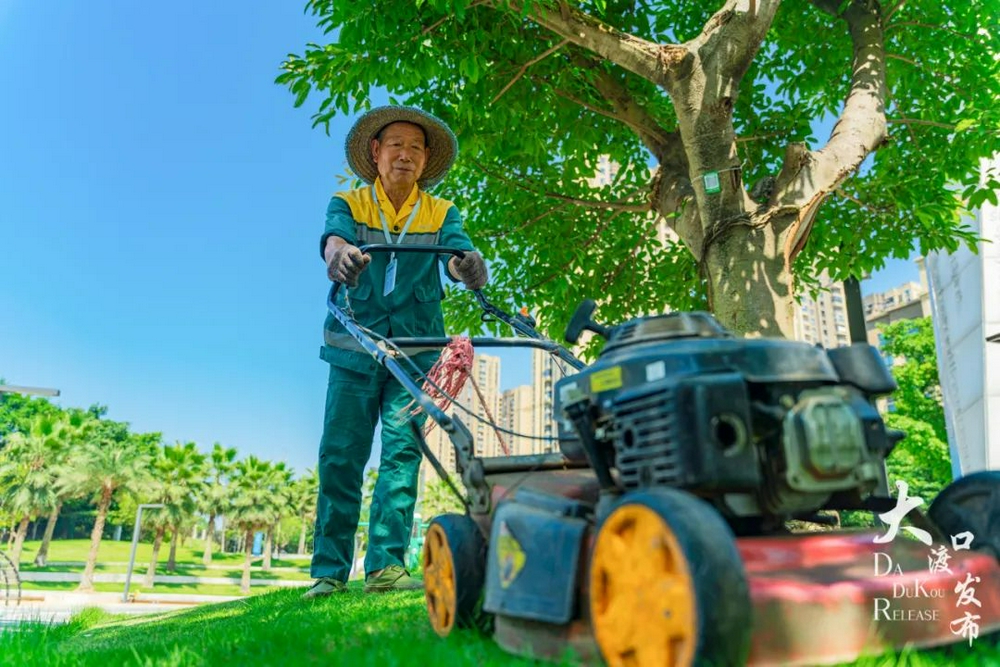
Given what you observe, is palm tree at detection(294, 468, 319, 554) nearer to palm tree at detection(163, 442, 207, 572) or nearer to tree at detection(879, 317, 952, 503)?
palm tree at detection(163, 442, 207, 572)

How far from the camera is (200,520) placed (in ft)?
222

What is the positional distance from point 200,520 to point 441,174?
71.0 meters

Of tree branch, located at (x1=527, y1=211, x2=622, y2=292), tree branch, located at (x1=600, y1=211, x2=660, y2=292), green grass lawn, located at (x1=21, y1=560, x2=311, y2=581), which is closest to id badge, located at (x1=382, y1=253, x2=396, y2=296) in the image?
tree branch, located at (x1=527, y1=211, x2=622, y2=292)

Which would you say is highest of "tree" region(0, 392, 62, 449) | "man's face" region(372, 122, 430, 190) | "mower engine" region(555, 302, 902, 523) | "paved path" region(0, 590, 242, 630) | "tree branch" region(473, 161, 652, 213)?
"tree" region(0, 392, 62, 449)

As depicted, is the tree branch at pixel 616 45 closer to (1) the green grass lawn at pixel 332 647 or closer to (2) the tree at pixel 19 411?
(1) the green grass lawn at pixel 332 647

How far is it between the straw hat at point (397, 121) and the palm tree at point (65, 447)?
61.5 m

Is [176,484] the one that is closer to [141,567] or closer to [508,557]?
[141,567]

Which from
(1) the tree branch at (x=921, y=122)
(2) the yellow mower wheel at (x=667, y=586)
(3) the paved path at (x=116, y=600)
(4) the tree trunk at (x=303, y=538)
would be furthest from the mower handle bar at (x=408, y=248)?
(4) the tree trunk at (x=303, y=538)

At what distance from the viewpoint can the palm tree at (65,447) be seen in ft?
184

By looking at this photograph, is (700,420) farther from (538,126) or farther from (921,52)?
(921,52)

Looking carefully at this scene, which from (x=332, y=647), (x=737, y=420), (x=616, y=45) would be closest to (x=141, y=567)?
(x=616, y=45)

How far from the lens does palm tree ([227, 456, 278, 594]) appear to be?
63.2m

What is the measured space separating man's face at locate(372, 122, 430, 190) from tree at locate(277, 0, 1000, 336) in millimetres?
592

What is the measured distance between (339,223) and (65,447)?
63201mm
